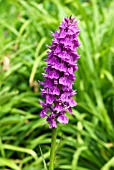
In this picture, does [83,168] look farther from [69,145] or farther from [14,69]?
[14,69]

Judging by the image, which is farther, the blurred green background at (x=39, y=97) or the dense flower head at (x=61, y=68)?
the blurred green background at (x=39, y=97)

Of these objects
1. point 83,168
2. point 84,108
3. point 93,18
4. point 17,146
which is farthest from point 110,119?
point 93,18

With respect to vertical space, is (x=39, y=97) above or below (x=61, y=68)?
above

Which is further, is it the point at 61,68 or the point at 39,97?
the point at 39,97

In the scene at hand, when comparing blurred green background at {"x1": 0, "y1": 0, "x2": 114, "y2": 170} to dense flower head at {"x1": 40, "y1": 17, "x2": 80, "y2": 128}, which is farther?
blurred green background at {"x1": 0, "y1": 0, "x2": 114, "y2": 170}
